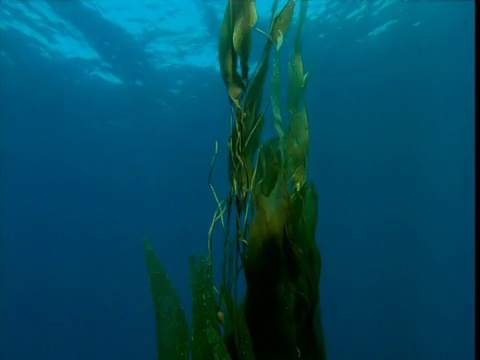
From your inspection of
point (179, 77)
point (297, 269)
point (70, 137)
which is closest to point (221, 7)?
point (179, 77)

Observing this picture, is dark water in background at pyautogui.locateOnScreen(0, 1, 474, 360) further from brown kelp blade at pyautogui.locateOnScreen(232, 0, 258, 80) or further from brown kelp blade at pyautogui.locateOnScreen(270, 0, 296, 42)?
brown kelp blade at pyautogui.locateOnScreen(232, 0, 258, 80)

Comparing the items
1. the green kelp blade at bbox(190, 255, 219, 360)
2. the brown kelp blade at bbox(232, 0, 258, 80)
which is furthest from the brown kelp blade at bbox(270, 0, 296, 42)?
the green kelp blade at bbox(190, 255, 219, 360)

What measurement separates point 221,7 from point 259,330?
9.43m

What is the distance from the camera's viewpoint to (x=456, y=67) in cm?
1284

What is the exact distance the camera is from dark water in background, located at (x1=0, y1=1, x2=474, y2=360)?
1360 cm

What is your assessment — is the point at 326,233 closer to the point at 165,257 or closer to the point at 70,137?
the point at 165,257

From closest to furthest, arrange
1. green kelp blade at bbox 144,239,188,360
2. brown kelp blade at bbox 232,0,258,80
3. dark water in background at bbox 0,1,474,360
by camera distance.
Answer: green kelp blade at bbox 144,239,188,360 → brown kelp blade at bbox 232,0,258,80 → dark water in background at bbox 0,1,474,360

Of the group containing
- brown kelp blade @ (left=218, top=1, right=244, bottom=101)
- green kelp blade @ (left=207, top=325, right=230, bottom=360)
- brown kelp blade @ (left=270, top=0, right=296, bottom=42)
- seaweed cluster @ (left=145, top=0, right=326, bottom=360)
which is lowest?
green kelp blade @ (left=207, top=325, right=230, bottom=360)

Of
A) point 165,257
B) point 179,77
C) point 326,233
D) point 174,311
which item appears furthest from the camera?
point 165,257

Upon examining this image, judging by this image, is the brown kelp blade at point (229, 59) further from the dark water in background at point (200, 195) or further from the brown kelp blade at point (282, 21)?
the dark water in background at point (200, 195)

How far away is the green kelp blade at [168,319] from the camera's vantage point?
1.82 meters

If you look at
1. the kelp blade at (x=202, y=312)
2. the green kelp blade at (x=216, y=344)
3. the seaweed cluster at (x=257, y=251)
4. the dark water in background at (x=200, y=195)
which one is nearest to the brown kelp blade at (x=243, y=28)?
the seaweed cluster at (x=257, y=251)

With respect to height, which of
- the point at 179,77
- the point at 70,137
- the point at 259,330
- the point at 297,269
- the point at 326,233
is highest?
the point at 179,77

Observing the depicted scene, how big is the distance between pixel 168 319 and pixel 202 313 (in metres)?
0.13
